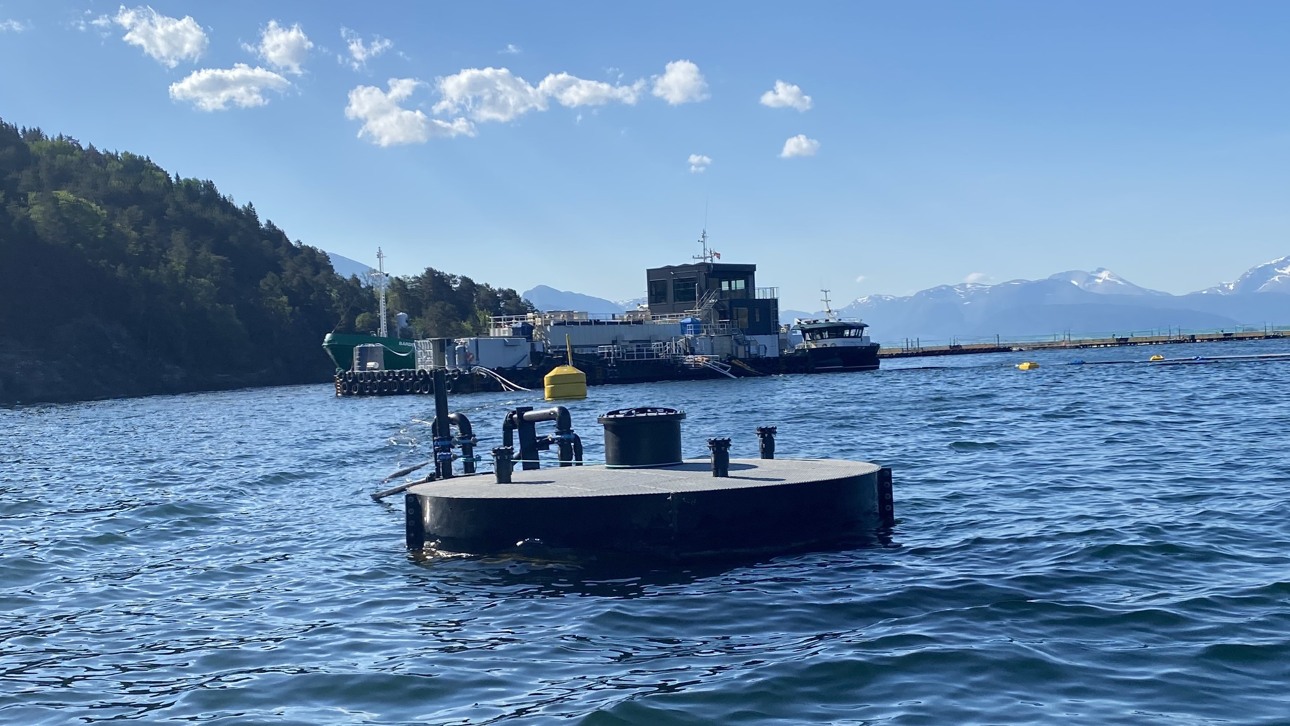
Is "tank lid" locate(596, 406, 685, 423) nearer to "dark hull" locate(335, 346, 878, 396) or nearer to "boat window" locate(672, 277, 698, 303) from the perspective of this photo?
"dark hull" locate(335, 346, 878, 396)

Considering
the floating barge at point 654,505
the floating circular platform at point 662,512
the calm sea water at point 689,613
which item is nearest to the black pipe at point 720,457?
the floating barge at point 654,505

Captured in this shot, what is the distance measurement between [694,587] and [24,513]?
17093mm

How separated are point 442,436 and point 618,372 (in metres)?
73.6

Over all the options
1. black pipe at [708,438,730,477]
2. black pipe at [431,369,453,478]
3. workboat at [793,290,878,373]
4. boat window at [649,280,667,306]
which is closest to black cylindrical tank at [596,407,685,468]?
black pipe at [708,438,730,477]

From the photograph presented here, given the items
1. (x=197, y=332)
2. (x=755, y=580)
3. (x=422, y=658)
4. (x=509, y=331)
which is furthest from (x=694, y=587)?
(x=197, y=332)

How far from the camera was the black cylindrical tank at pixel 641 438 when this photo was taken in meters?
18.3

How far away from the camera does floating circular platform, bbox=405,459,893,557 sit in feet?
49.7

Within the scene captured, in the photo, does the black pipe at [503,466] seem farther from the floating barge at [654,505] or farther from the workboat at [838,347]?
the workboat at [838,347]

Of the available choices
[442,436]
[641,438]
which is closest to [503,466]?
[641,438]

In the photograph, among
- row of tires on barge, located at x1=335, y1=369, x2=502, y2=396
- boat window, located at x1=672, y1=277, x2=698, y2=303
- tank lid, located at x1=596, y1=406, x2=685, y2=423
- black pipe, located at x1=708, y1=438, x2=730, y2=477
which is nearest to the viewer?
black pipe, located at x1=708, y1=438, x2=730, y2=477

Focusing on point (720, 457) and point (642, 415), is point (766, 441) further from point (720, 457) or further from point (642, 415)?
point (720, 457)

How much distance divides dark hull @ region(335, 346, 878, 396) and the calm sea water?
2456 inches

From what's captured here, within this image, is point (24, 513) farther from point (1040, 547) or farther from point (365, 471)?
point (1040, 547)

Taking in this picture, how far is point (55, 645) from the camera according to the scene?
12422mm
